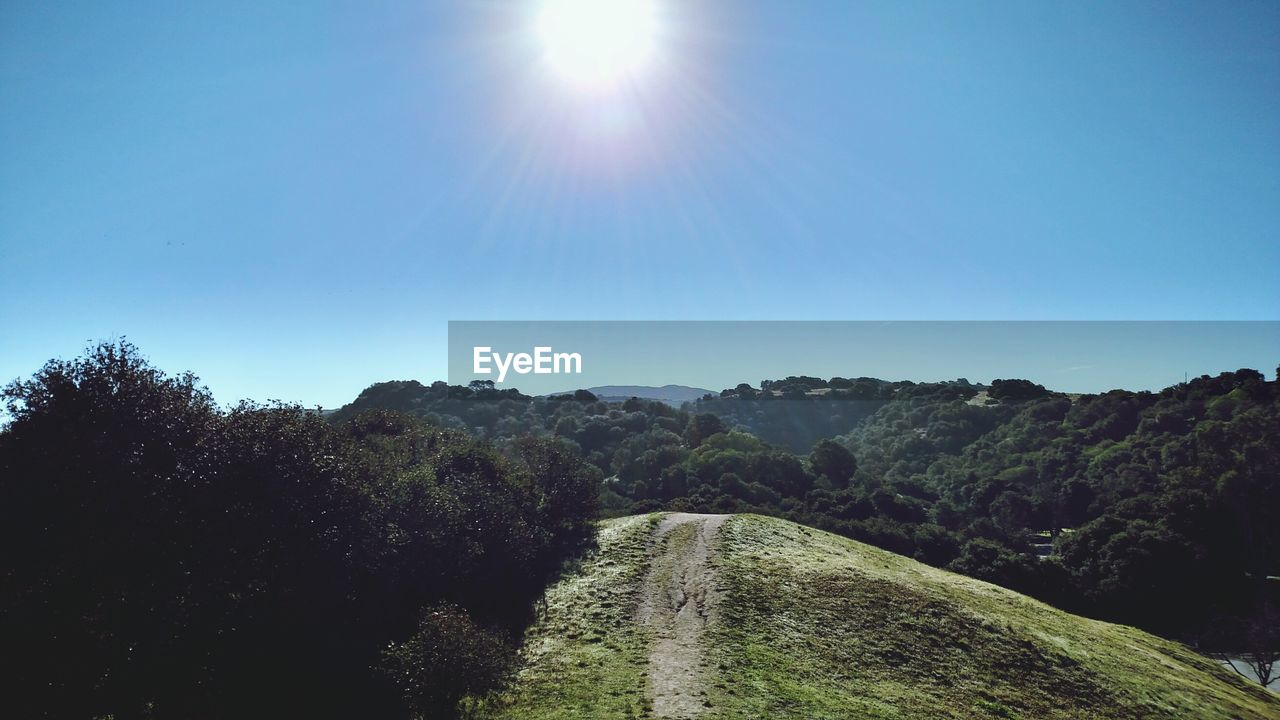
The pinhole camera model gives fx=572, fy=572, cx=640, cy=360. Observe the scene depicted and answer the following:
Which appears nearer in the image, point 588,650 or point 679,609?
point 588,650

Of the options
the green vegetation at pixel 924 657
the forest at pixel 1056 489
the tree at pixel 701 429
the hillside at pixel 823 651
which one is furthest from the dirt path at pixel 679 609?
the tree at pixel 701 429

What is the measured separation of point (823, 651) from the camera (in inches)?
1282

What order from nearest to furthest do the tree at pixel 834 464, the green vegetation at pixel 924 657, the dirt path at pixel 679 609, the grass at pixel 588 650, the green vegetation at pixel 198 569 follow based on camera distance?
the green vegetation at pixel 198 569, the grass at pixel 588 650, the dirt path at pixel 679 609, the green vegetation at pixel 924 657, the tree at pixel 834 464

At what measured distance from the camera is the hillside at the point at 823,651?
2720 centimetres

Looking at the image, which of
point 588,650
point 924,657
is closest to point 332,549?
point 588,650

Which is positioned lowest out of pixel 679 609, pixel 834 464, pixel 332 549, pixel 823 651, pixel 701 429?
pixel 823 651

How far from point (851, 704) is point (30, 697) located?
1240 inches

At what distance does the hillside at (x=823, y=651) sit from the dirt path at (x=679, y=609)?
142mm

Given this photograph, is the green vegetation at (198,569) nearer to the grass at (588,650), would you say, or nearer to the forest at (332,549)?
the forest at (332,549)

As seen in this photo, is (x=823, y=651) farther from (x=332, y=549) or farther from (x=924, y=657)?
(x=332, y=549)

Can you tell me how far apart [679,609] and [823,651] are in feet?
32.0

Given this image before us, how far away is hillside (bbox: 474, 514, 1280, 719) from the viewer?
89.2ft

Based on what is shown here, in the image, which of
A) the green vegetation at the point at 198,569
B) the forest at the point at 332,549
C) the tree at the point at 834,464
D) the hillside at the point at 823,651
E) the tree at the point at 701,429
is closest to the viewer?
the green vegetation at the point at 198,569

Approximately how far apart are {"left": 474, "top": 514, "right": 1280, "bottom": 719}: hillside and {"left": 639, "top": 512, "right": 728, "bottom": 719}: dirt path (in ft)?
0.47
